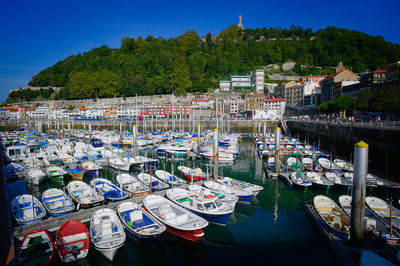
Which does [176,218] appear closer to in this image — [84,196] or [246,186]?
[84,196]

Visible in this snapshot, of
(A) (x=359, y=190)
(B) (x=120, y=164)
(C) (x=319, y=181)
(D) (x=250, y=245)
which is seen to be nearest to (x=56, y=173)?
(B) (x=120, y=164)

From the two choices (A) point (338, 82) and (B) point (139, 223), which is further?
(A) point (338, 82)

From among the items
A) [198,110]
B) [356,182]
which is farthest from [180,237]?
[198,110]

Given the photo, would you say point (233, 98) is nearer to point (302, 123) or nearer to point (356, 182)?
point (302, 123)

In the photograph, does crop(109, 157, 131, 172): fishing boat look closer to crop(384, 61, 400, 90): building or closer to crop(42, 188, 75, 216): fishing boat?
crop(42, 188, 75, 216): fishing boat

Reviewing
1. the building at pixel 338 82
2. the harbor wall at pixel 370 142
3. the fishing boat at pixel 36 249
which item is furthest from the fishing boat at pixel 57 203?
the building at pixel 338 82

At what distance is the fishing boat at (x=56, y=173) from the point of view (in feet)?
70.7

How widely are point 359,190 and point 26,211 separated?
652 inches

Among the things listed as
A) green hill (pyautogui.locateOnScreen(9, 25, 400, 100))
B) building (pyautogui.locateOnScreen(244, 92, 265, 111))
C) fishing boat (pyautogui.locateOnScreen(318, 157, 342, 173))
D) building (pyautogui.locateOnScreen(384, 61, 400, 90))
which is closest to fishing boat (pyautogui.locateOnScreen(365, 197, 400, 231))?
fishing boat (pyautogui.locateOnScreen(318, 157, 342, 173))

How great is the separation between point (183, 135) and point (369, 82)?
39.0m

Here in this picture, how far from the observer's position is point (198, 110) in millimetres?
76312

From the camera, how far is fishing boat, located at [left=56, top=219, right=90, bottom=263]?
392 inches

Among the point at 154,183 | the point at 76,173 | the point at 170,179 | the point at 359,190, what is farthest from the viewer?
the point at 76,173

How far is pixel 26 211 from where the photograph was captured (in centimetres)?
1336
